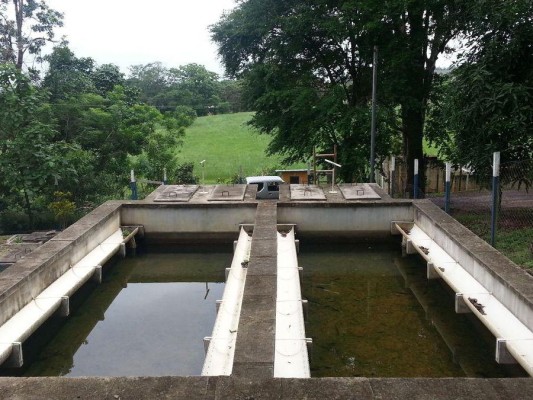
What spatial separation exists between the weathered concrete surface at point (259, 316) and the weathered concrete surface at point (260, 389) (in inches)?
17.4

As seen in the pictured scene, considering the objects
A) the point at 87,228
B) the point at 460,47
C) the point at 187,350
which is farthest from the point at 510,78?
the point at 87,228

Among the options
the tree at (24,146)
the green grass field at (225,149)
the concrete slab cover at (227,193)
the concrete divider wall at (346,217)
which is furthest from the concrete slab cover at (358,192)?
the green grass field at (225,149)

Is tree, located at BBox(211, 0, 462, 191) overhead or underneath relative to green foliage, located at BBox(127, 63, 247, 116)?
underneath

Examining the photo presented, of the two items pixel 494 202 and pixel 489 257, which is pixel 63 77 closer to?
pixel 494 202

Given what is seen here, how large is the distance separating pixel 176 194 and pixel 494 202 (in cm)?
923

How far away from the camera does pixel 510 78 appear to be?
1305 cm

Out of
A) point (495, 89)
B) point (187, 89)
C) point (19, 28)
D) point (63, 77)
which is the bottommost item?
point (495, 89)

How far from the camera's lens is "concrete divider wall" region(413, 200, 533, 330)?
8430 millimetres

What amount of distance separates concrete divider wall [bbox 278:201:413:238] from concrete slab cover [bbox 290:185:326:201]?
20.2 inches

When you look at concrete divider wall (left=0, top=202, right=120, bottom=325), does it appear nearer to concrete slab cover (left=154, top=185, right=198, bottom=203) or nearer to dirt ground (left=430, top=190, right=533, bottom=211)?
concrete slab cover (left=154, top=185, right=198, bottom=203)

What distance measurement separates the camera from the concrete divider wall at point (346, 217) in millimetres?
15000

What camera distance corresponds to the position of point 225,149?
44.0 metres

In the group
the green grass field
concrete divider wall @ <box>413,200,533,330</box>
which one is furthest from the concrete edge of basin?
the green grass field

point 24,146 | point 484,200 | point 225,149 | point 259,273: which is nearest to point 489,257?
point 259,273
